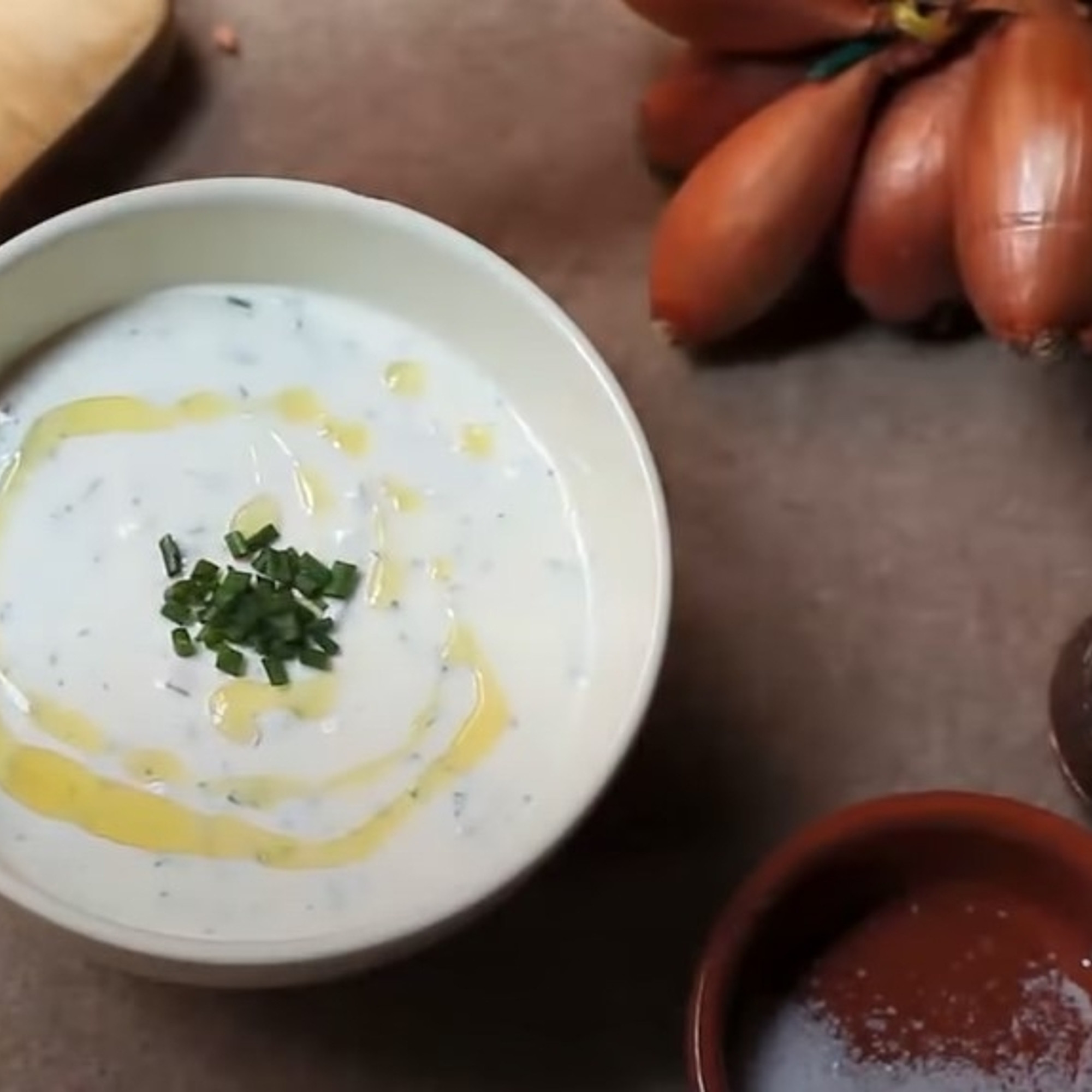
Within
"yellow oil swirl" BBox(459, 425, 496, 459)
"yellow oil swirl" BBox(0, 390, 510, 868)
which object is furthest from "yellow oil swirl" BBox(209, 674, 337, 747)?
"yellow oil swirl" BBox(459, 425, 496, 459)

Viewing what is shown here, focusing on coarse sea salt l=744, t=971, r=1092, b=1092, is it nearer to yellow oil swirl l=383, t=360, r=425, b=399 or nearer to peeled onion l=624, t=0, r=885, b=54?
yellow oil swirl l=383, t=360, r=425, b=399

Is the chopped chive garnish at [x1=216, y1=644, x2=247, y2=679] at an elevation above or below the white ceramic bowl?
below

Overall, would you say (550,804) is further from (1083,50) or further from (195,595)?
(1083,50)

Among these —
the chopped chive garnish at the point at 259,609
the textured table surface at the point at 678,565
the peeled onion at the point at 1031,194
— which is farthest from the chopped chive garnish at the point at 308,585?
the peeled onion at the point at 1031,194

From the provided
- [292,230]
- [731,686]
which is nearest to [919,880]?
[731,686]

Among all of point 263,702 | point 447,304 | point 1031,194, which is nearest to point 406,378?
point 447,304
